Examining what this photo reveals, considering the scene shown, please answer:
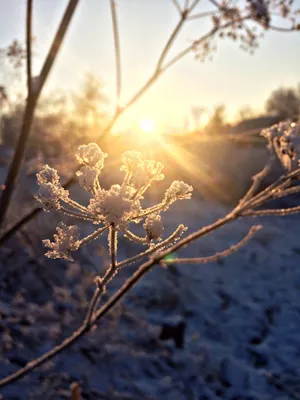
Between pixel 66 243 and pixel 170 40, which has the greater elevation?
pixel 170 40

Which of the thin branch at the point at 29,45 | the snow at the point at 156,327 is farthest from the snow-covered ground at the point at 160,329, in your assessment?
the thin branch at the point at 29,45

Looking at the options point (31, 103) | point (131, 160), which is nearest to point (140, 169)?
point (131, 160)

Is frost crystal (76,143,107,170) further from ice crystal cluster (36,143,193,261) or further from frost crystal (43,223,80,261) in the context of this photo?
frost crystal (43,223,80,261)

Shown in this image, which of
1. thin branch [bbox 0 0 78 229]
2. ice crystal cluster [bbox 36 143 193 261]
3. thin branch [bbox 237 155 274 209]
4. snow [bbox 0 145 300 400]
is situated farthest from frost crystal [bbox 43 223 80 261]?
snow [bbox 0 145 300 400]

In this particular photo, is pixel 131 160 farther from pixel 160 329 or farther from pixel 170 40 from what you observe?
pixel 160 329

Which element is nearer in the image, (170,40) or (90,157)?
(90,157)

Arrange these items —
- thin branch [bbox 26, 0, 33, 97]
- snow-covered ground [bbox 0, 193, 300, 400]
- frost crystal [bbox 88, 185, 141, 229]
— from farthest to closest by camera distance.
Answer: snow-covered ground [bbox 0, 193, 300, 400], thin branch [bbox 26, 0, 33, 97], frost crystal [bbox 88, 185, 141, 229]
